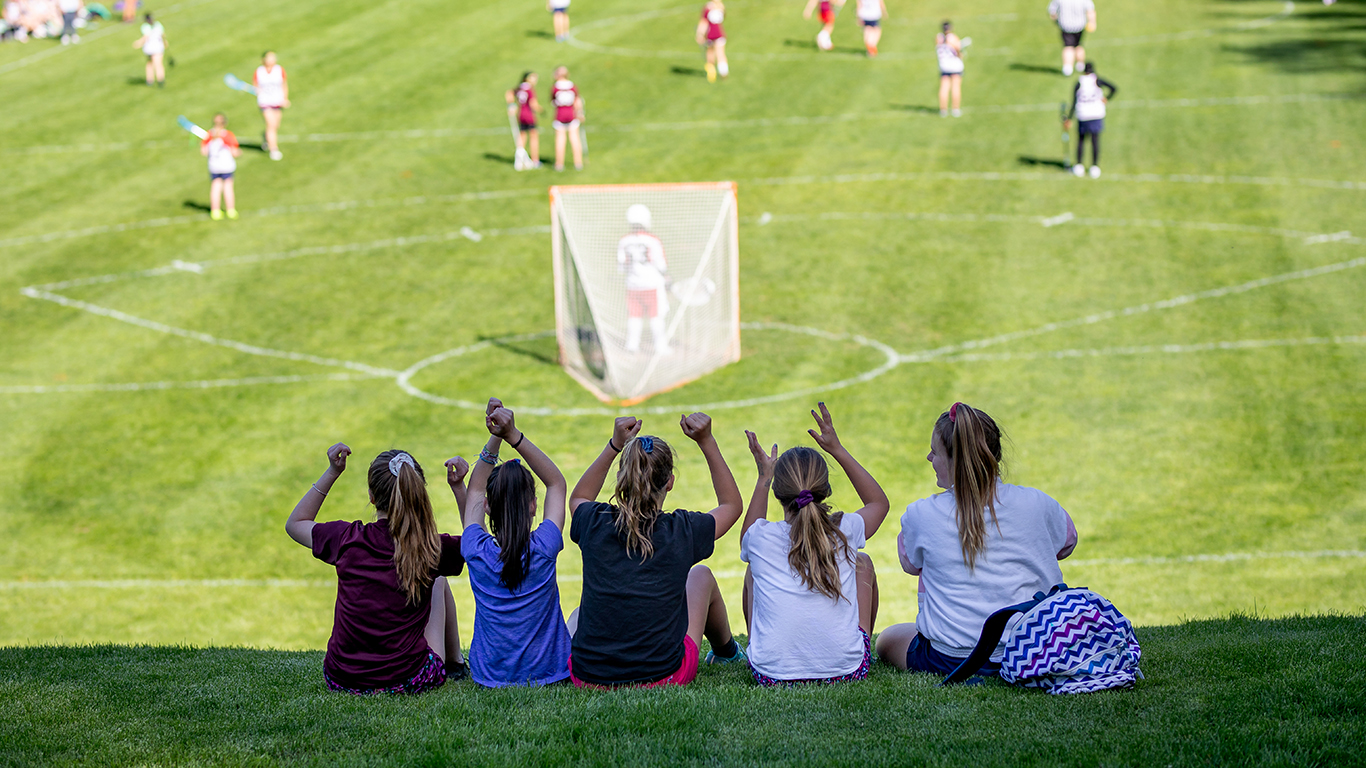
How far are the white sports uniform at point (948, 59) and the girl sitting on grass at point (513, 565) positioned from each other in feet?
73.7

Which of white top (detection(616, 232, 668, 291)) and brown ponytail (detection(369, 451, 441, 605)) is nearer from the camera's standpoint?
brown ponytail (detection(369, 451, 441, 605))

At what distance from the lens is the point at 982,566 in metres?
6.57

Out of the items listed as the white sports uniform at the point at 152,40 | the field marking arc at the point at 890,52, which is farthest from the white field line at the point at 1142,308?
the white sports uniform at the point at 152,40

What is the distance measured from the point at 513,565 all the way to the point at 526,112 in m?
20.0

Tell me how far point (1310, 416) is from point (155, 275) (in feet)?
56.2

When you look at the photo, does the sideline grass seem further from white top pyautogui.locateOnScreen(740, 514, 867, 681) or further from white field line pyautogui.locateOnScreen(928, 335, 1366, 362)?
white field line pyautogui.locateOnScreen(928, 335, 1366, 362)

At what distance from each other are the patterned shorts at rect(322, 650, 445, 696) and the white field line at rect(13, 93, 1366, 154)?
21.7 m

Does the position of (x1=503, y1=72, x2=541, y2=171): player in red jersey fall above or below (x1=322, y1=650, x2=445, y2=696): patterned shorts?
above

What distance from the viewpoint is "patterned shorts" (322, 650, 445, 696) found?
22.4 ft

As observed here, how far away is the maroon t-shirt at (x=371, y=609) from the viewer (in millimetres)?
6641

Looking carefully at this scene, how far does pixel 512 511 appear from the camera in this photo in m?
6.48

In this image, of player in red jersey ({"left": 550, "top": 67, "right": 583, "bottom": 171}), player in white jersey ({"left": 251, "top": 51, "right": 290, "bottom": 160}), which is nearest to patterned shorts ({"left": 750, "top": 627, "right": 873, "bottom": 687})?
player in red jersey ({"left": 550, "top": 67, "right": 583, "bottom": 171})

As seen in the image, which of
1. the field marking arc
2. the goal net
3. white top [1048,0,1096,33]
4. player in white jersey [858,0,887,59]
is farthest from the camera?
the field marking arc

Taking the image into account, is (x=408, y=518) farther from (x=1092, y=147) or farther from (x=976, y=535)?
(x=1092, y=147)
